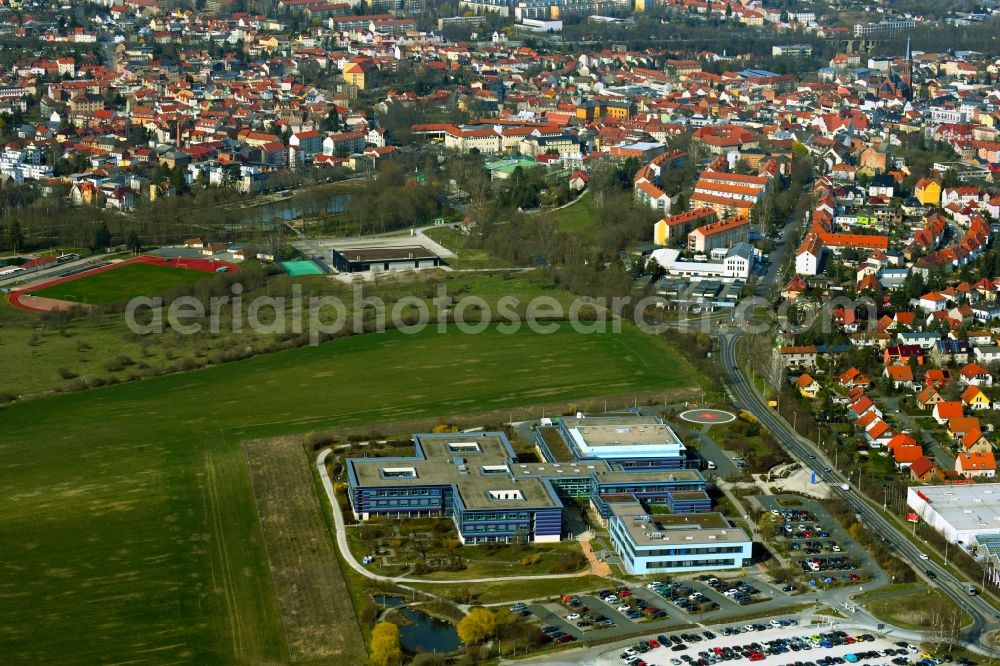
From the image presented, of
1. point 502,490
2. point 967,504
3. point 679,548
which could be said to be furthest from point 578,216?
point 679,548

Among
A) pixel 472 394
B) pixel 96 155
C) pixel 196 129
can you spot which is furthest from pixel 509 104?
pixel 472 394

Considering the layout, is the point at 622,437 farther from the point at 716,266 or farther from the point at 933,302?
the point at 716,266

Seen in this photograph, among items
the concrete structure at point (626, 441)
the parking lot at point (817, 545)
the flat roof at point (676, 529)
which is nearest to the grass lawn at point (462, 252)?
the concrete structure at point (626, 441)

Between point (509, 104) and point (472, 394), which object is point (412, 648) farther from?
point (509, 104)

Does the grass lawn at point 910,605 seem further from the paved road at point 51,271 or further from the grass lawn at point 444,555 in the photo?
the paved road at point 51,271

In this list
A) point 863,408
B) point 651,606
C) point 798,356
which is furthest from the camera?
point 798,356

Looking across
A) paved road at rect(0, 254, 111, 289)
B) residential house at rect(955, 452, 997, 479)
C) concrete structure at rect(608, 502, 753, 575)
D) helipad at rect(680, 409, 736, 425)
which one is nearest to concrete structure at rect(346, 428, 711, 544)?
concrete structure at rect(608, 502, 753, 575)
